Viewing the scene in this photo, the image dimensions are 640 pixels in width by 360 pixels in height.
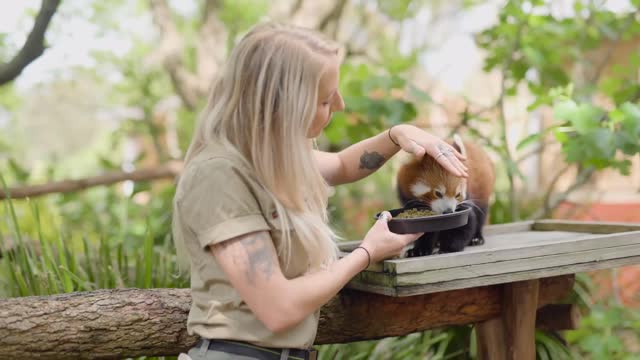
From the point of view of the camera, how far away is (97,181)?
5105 mm

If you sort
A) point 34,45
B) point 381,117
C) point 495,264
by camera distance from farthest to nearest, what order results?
point 381,117 < point 34,45 < point 495,264

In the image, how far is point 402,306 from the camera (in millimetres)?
2109

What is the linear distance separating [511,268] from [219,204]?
2.88ft

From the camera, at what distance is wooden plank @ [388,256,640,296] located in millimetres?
1729

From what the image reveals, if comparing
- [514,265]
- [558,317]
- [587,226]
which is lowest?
[558,317]

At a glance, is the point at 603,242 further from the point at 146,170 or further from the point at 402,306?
the point at 146,170

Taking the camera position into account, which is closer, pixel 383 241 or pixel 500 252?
pixel 383 241

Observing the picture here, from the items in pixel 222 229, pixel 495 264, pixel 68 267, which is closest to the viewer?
pixel 222 229

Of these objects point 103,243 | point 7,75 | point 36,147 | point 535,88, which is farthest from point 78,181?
Result: point 36,147

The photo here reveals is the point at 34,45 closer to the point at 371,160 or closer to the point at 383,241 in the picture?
the point at 371,160

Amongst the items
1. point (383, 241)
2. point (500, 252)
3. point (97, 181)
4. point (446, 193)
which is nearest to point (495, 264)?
point (500, 252)

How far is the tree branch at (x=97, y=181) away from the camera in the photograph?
459cm

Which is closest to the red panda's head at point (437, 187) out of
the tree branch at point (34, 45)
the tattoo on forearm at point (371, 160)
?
the tattoo on forearm at point (371, 160)

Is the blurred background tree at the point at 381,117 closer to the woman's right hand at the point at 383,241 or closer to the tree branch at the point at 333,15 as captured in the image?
the tree branch at the point at 333,15
